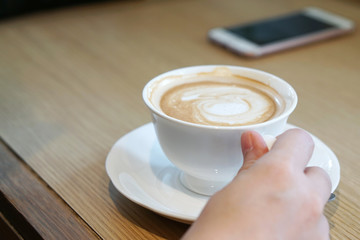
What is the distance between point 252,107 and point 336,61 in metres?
0.50

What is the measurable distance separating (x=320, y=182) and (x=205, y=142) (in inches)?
4.9

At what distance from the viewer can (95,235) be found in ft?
1.55

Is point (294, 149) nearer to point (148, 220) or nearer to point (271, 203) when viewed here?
point (271, 203)

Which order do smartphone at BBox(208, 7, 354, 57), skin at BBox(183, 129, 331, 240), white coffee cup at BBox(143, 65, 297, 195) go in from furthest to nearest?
smartphone at BBox(208, 7, 354, 57)
white coffee cup at BBox(143, 65, 297, 195)
skin at BBox(183, 129, 331, 240)

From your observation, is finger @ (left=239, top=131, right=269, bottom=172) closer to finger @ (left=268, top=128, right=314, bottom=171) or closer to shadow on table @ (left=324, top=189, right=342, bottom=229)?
finger @ (left=268, top=128, right=314, bottom=171)

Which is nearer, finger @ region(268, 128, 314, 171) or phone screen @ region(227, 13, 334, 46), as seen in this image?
finger @ region(268, 128, 314, 171)

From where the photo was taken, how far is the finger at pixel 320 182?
1.30ft

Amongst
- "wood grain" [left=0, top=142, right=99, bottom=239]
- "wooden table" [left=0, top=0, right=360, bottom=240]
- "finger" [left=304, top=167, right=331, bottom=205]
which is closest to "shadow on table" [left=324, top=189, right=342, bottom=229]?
"wooden table" [left=0, top=0, right=360, bottom=240]

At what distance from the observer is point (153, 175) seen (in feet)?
1.79

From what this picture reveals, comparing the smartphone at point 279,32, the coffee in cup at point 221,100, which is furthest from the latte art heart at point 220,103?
the smartphone at point 279,32

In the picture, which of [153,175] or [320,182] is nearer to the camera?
[320,182]

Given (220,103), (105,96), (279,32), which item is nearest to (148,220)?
(220,103)

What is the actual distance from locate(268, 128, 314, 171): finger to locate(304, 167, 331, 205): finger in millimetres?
11

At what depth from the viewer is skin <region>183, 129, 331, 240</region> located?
13.8 inches
